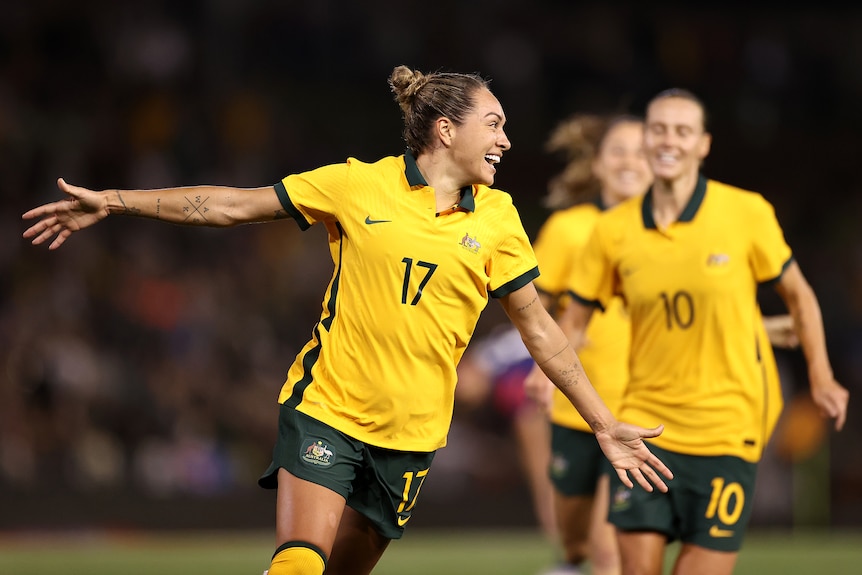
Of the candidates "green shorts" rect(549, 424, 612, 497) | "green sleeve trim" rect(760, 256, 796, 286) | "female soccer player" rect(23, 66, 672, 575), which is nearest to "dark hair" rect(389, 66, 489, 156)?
"female soccer player" rect(23, 66, 672, 575)

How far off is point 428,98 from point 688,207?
4.88 ft

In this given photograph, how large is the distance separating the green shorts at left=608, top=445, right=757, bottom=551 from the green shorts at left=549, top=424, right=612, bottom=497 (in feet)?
4.01

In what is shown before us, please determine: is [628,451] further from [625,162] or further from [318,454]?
[625,162]

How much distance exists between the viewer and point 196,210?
4.51 metres

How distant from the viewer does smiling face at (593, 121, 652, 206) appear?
22.7 feet

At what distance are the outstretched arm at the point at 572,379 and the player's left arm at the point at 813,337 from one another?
1169 mm

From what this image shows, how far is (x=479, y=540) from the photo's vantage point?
1131cm

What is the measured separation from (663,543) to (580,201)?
266 centimetres

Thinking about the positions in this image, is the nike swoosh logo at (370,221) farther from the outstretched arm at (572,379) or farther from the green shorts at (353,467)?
the green shorts at (353,467)

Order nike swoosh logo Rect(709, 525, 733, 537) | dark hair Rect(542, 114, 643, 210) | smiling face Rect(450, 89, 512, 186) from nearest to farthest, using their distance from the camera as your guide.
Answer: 1. smiling face Rect(450, 89, 512, 186)
2. nike swoosh logo Rect(709, 525, 733, 537)
3. dark hair Rect(542, 114, 643, 210)

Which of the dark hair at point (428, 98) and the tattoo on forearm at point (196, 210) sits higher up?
the dark hair at point (428, 98)

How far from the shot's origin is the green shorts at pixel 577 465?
266 inches

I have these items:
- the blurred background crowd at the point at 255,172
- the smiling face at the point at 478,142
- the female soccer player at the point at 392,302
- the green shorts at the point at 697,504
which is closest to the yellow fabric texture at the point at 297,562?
the female soccer player at the point at 392,302

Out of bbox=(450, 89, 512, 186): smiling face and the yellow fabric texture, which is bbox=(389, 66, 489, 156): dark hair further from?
the yellow fabric texture
